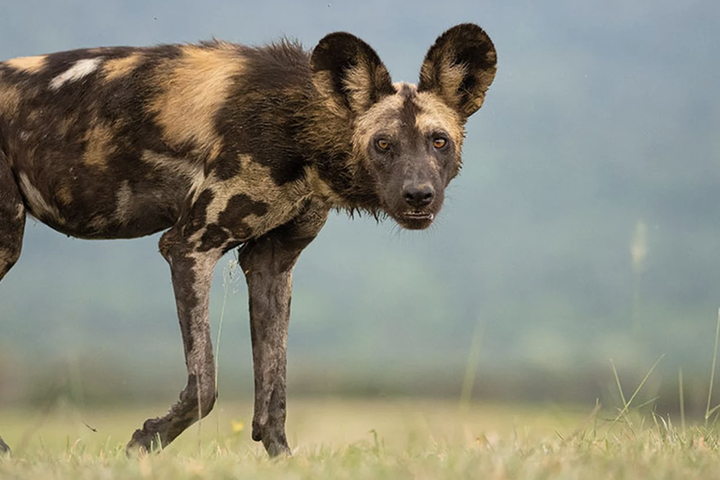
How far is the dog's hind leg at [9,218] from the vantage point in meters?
6.38

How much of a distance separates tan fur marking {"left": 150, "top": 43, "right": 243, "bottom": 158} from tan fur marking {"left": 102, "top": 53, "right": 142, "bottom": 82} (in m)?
0.22

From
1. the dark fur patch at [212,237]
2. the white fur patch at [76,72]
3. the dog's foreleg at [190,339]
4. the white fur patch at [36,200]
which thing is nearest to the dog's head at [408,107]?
the dark fur patch at [212,237]

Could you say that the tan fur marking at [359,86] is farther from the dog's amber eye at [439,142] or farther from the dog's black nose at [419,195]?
the dog's black nose at [419,195]

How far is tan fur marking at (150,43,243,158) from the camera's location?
6.14 metres

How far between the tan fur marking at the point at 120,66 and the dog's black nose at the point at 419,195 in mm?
2009

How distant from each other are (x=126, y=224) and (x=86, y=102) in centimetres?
79

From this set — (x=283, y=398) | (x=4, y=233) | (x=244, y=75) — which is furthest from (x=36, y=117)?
(x=283, y=398)

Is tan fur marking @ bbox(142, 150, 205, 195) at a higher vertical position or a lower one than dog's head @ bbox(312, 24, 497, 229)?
lower

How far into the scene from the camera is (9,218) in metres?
6.40

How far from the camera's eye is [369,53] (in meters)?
5.97

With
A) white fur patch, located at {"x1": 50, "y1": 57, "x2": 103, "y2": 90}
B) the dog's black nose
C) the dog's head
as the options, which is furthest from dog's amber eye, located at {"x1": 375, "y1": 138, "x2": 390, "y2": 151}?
white fur patch, located at {"x1": 50, "y1": 57, "x2": 103, "y2": 90}

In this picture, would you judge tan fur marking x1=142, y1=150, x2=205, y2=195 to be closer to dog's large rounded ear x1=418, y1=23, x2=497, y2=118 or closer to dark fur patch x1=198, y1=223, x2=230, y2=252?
dark fur patch x1=198, y1=223, x2=230, y2=252

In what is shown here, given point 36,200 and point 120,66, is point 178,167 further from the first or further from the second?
point 36,200

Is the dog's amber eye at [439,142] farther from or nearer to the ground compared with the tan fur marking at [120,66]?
nearer to the ground
